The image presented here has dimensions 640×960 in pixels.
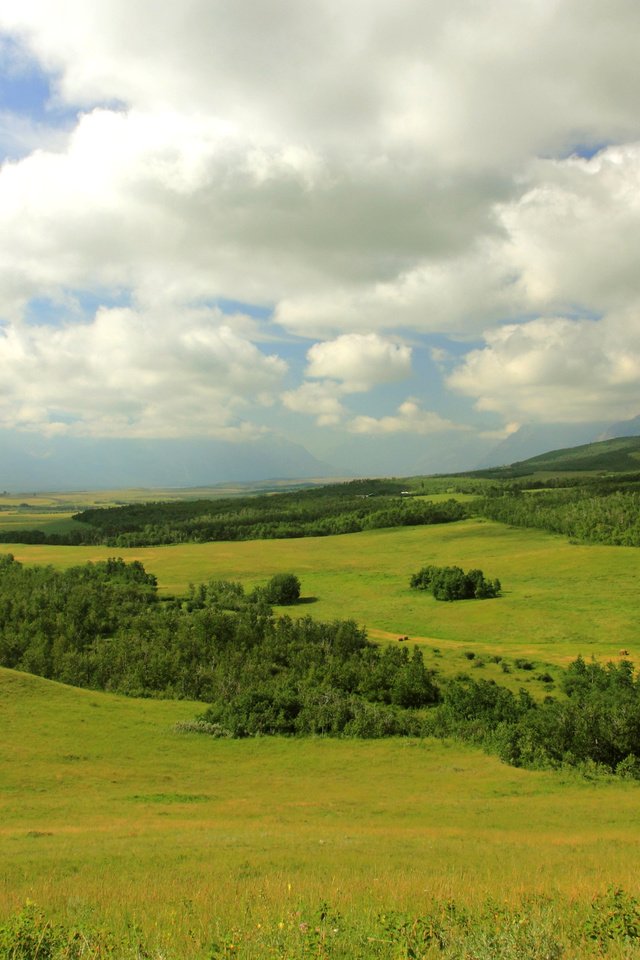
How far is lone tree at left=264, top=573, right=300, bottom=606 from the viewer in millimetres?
114812

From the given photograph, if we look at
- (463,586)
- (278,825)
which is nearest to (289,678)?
(278,825)

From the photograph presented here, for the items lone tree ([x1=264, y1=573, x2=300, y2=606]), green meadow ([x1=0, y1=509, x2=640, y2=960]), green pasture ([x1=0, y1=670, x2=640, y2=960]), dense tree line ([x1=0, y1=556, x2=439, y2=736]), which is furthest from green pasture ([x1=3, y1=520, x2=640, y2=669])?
green pasture ([x1=0, y1=670, x2=640, y2=960])

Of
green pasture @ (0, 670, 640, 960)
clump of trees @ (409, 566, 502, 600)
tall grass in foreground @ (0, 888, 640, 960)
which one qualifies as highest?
tall grass in foreground @ (0, 888, 640, 960)

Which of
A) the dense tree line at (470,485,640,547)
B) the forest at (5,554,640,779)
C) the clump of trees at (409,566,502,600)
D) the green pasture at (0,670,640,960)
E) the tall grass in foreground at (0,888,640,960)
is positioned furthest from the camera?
the dense tree line at (470,485,640,547)

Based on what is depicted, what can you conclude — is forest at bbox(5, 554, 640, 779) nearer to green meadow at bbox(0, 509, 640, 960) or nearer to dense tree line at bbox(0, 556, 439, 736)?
dense tree line at bbox(0, 556, 439, 736)

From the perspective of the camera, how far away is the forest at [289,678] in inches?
1767

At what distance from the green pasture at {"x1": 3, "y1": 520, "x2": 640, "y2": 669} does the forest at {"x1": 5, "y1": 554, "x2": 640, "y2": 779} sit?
49.6 feet

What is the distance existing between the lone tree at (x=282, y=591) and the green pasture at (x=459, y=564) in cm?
371

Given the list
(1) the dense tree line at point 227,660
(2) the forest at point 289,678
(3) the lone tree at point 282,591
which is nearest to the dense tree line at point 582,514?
(3) the lone tree at point 282,591

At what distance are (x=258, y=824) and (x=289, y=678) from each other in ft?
132

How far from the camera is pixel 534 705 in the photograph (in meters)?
55.1

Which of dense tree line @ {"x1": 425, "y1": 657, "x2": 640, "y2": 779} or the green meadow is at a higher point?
the green meadow

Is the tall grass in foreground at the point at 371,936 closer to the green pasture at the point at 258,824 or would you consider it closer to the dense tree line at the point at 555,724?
the green pasture at the point at 258,824

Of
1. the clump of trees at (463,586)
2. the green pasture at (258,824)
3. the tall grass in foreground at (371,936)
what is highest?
the tall grass in foreground at (371,936)
